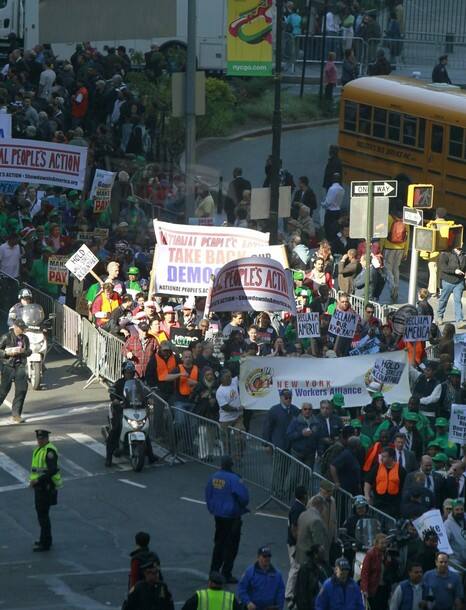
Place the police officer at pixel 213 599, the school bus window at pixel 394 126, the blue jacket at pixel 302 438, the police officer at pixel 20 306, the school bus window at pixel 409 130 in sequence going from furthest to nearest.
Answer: the school bus window at pixel 394 126 < the school bus window at pixel 409 130 < the police officer at pixel 20 306 < the blue jacket at pixel 302 438 < the police officer at pixel 213 599

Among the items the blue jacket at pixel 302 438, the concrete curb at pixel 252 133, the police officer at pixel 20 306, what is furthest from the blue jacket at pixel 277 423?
the concrete curb at pixel 252 133

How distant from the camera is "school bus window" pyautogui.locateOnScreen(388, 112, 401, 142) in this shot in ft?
118

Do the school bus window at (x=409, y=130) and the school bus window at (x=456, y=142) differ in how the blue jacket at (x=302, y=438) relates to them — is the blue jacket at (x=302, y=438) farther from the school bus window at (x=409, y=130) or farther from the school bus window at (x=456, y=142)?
the school bus window at (x=409, y=130)

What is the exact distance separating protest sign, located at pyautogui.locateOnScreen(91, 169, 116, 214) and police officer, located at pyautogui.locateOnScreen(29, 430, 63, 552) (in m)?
12.0

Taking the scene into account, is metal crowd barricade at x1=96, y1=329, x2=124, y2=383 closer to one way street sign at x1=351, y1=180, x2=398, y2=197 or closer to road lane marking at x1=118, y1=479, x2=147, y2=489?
road lane marking at x1=118, y1=479, x2=147, y2=489

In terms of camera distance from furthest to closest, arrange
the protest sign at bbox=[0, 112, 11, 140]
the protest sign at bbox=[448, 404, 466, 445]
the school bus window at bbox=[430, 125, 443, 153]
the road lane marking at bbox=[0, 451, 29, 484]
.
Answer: the school bus window at bbox=[430, 125, 443, 153] → the protest sign at bbox=[0, 112, 11, 140] → the road lane marking at bbox=[0, 451, 29, 484] → the protest sign at bbox=[448, 404, 466, 445]

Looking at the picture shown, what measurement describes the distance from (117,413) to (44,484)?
132 inches

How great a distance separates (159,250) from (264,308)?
2.06 meters

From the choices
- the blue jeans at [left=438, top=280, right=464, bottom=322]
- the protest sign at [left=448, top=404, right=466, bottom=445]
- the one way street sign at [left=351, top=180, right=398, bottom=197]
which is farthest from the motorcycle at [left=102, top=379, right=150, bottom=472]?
the blue jeans at [left=438, top=280, right=464, bottom=322]

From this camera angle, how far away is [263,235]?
26.4 metres

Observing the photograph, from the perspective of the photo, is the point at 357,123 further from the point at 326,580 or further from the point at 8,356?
the point at 326,580

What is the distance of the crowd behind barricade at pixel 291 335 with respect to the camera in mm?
17766

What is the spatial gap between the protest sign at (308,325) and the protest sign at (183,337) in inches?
56.4

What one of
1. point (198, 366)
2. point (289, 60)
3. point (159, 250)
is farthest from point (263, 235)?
point (289, 60)
